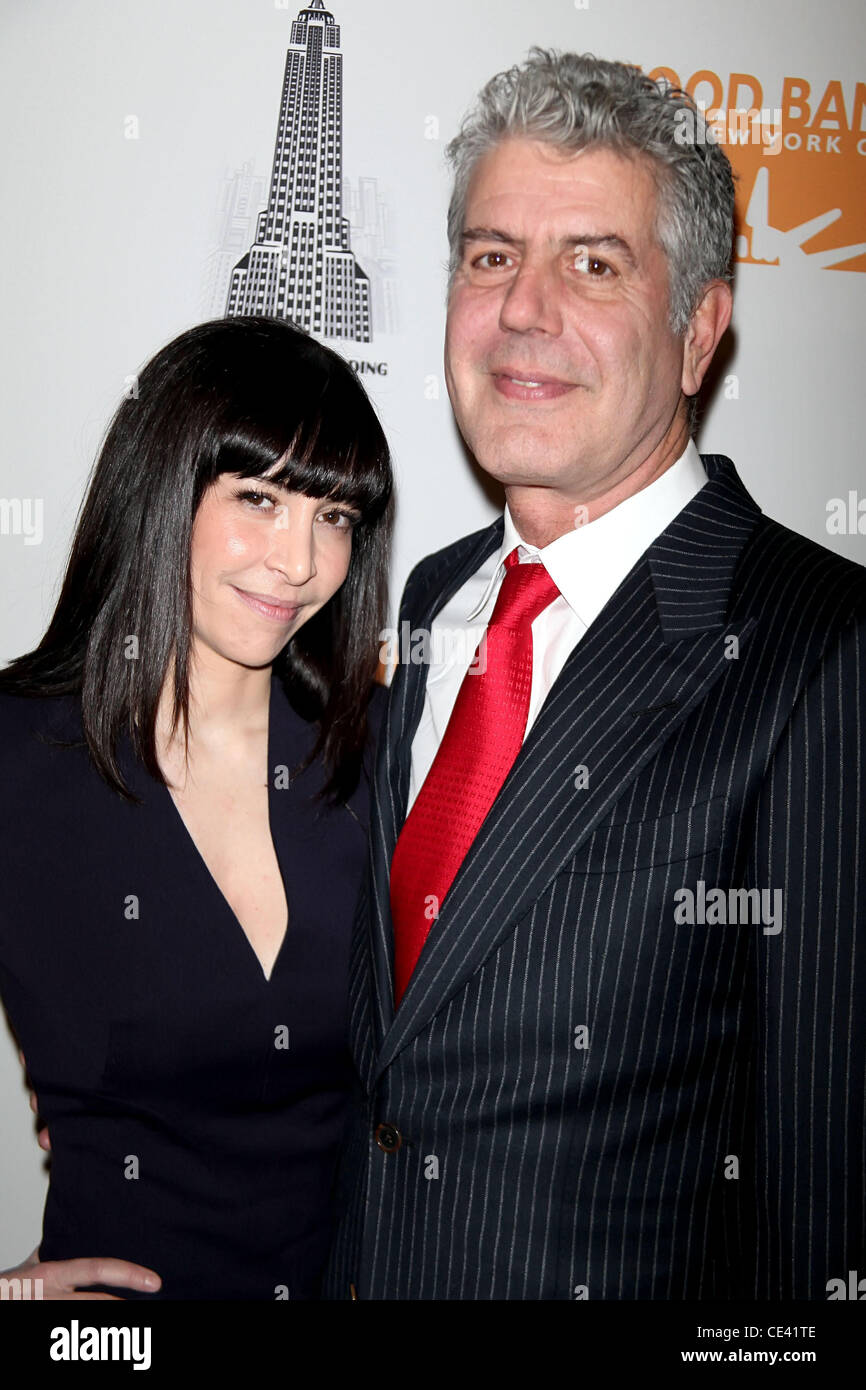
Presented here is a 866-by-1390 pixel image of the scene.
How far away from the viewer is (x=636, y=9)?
2465 mm

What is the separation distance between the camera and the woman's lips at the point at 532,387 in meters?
1.66

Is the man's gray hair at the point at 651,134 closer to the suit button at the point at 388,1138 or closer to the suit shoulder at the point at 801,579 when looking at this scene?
the suit shoulder at the point at 801,579

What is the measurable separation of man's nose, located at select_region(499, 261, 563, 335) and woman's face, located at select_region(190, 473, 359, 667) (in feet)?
1.49

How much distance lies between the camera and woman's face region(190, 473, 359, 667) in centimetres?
187

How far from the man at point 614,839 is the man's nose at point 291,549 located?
32 centimetres

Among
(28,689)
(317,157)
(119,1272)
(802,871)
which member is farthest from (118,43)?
(119,1272)

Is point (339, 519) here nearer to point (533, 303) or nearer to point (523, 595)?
point (523, 595)

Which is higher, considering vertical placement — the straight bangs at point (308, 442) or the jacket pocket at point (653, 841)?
the straight bangs at point (308, 442)

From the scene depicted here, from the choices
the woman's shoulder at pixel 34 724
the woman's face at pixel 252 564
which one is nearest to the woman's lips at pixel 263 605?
the woman's face at pixel 252 564

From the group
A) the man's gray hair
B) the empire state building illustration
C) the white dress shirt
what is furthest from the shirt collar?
the empire state building illustration

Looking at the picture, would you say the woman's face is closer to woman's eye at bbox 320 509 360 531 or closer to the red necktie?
woman's eye at bbox 320 509 360 531

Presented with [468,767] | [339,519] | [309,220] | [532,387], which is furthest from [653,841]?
[309,220]

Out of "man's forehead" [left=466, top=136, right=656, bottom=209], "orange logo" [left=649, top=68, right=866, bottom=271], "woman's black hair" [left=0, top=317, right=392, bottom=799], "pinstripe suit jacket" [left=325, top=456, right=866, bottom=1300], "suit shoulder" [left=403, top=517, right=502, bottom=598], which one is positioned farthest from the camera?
"orange logo" [left=649, top=68, right=866, bottom=271]

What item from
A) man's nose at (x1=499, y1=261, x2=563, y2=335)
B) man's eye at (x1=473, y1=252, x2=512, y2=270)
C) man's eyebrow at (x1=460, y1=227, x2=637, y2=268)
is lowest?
man's nose at (x1=499, y1=261, x2=563, y2=335)
